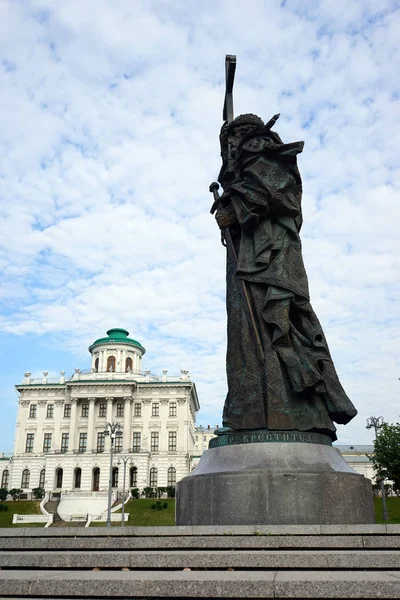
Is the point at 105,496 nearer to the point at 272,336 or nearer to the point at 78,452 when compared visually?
the point at 78,452

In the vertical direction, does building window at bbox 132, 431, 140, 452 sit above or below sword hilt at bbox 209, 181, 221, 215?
above

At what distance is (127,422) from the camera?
7294 centimetres

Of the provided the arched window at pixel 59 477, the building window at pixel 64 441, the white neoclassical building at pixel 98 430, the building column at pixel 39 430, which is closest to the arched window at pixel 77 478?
the white neoclassical building at pixel 98 430

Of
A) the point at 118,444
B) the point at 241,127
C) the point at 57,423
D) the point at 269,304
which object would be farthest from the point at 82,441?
the point at 269,304

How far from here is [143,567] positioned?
457 centimetres

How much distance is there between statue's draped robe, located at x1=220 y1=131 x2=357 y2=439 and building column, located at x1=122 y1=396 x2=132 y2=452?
66.5m

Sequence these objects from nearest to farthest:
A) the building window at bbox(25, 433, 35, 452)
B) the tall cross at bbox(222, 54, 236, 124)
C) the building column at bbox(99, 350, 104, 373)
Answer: the tall cross at bbox(222, 54, 236, 124), the building window at bbox(25, 433, 35, 452), the building column at bbox(99, 350, 104, 373)

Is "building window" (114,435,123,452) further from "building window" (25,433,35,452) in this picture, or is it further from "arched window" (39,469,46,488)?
"building window" (25,433,35,452)

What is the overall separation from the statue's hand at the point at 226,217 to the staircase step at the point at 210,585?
20.0 feet

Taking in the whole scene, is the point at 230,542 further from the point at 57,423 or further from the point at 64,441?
the point at 57,423

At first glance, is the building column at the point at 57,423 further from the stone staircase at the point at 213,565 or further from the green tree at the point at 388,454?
the stone staircase at the point at 213,565

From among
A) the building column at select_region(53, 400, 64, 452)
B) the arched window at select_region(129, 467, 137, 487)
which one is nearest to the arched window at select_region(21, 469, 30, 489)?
the building column at select_region(53, 400, 64, 452)

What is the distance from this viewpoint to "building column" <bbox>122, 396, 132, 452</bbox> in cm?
7250

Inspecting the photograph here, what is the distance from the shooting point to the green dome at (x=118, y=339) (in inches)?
3167
